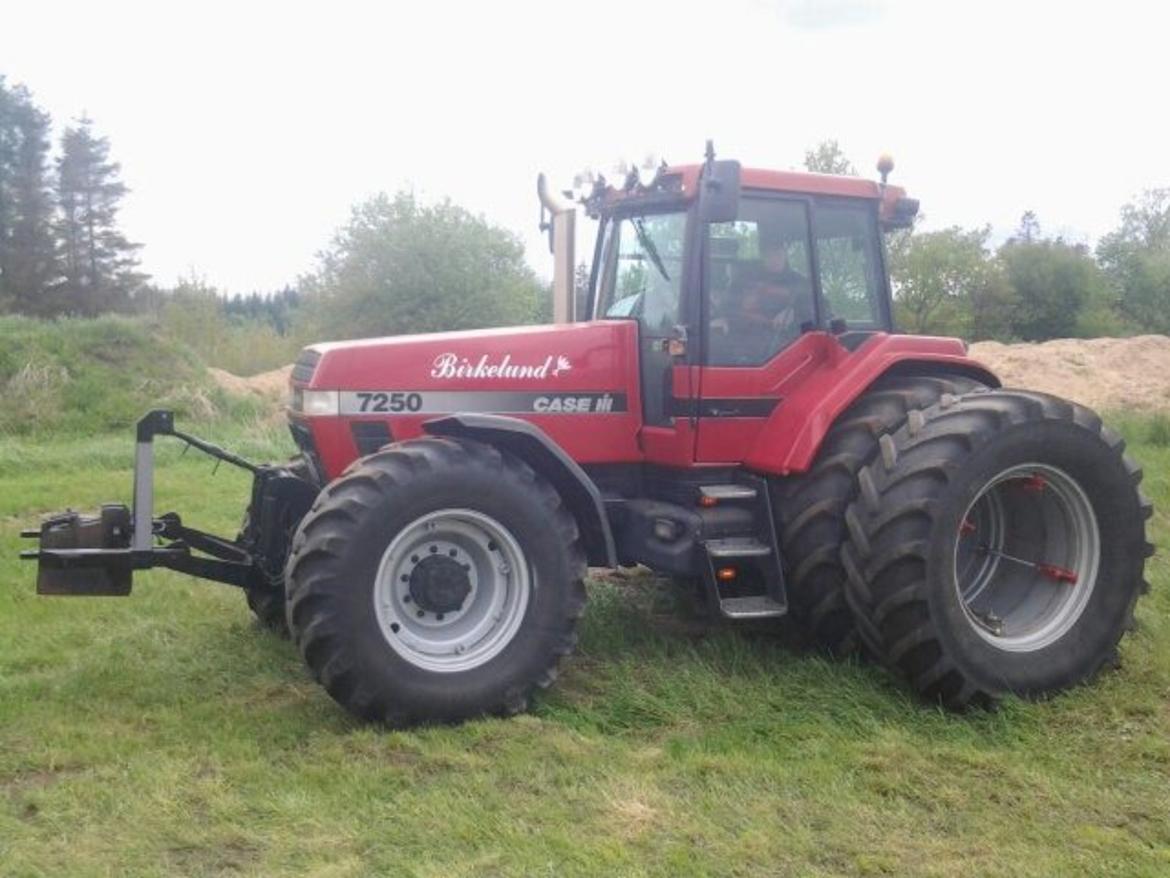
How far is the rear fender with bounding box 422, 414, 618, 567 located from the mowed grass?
0.64 metres

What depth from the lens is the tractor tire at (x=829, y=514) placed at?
5656mm

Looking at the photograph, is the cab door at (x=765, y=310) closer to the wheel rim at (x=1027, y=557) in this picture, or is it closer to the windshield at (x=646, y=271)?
the windshield at (x=646, y=271)

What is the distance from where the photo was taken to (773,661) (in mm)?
5934

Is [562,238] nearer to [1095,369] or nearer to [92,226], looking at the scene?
[1095,369]

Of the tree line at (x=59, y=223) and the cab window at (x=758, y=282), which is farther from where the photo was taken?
the tree line at (x=59, y=223)

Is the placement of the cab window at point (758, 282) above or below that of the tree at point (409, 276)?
below

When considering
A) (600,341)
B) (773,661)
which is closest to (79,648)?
(600,341)

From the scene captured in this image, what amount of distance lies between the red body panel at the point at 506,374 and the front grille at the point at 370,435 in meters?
0.02

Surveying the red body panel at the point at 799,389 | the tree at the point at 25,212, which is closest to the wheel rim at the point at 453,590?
the red body panel at the point at 799,389

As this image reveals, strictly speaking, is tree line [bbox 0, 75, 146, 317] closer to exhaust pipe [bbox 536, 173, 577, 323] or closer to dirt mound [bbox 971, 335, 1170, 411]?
dirt mound [bbox 971, 335, 1170, 411]

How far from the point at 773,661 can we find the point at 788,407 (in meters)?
1.20

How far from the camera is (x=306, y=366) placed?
5875mm

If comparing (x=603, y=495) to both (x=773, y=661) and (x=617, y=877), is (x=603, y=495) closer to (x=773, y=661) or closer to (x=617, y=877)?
(x=773, y=661)

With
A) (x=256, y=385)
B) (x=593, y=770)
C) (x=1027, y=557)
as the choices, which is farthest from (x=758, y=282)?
(x=256, y=385)
